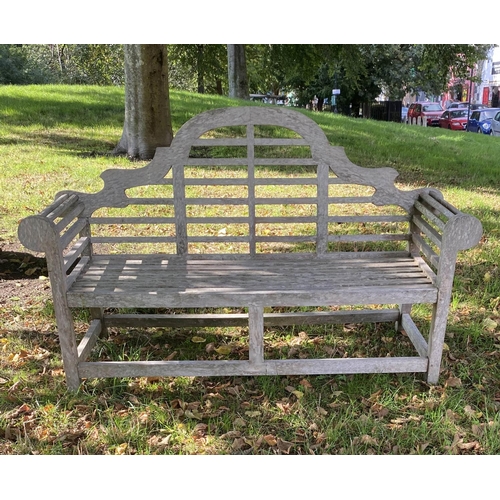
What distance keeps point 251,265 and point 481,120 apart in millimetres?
21200

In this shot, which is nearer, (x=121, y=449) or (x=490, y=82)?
(x=121, y=449)

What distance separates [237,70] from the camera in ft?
53.7

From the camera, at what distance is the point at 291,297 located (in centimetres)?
291

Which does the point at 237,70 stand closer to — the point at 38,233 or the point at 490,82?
the point at 38,233

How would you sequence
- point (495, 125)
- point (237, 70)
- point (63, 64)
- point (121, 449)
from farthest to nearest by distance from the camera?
point (63, 64) → point (495, 125) → point (237, 70) → point (121, 449)

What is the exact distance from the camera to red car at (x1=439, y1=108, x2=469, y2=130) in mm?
24406

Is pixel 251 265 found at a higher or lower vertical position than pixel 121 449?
higher

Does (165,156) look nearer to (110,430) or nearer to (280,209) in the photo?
(110,430)

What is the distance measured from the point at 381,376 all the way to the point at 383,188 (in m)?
1.13

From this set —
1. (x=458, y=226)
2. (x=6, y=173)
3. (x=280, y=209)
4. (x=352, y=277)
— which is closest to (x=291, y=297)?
(x=352, y=277)

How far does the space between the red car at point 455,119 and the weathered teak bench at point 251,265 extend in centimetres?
2270

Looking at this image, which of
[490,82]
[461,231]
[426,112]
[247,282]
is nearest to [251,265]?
[247,282]

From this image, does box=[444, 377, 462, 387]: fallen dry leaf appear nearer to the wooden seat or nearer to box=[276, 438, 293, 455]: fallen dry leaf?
the wooden seat

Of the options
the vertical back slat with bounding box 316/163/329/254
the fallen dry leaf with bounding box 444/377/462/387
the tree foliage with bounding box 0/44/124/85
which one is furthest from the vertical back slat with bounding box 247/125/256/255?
the tree foliage with bounding box 0/44/124/85
